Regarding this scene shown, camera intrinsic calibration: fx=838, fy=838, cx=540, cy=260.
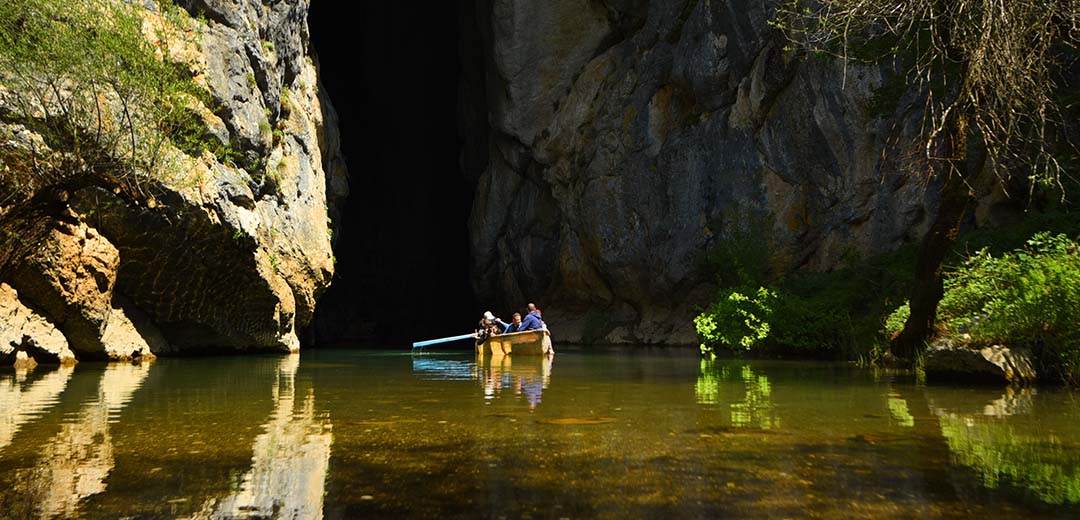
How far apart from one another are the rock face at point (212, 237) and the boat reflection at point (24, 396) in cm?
334

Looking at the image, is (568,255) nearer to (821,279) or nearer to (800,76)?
(800,76)

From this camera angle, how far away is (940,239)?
11.7m

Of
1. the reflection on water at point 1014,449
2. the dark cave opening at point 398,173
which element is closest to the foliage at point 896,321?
the reflection on water at point 1014,449

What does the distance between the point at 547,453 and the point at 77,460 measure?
2.96 m

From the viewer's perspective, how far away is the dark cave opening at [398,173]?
53.9 m

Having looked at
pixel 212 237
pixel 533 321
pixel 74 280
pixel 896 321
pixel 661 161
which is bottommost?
pixel 896 321

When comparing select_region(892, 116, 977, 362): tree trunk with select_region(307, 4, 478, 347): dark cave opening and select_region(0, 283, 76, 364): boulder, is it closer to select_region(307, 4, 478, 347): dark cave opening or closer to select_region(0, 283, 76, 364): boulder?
select_region(0, 283, 76, 364): boulder

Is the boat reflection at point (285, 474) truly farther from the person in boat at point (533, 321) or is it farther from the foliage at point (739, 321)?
the person in boat at point (533, 321)

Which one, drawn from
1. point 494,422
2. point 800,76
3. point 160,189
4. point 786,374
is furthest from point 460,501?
point 800,76

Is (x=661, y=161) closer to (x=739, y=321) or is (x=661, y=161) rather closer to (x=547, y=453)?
(x=739, y=321)

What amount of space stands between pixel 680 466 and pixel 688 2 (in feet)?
105

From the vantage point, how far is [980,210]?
2172 cm

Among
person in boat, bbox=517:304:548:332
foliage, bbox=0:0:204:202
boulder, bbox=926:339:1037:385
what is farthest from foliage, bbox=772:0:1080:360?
foliage, bbox=0:0:204:202

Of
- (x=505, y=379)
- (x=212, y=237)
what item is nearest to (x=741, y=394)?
(x=505, y=379)
